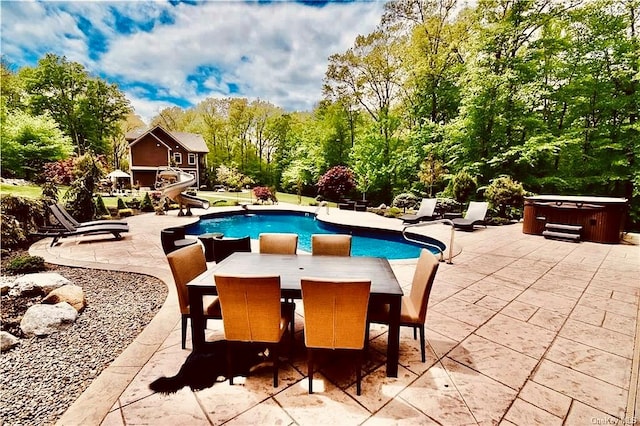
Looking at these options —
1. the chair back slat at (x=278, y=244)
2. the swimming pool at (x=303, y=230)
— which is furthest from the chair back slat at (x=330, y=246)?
the swimming pool at (x=303, y=230)

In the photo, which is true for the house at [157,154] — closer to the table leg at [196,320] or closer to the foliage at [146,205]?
the foliage at [146,205]

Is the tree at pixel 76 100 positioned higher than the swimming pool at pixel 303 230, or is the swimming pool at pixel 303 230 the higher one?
the tree at pixel 76 100

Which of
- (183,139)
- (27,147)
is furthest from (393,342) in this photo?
(183,139)

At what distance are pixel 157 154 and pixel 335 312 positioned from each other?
27545mm

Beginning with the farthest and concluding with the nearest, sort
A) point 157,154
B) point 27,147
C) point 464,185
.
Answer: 1. point 157,154
2. point 27,147
3. point 464,185

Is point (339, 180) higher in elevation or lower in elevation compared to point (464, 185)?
higher

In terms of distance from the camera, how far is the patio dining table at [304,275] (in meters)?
2.21

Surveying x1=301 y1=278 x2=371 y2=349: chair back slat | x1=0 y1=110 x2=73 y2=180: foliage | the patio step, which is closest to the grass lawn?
x1=0 y1=110 x2=73 y2=180: foliage

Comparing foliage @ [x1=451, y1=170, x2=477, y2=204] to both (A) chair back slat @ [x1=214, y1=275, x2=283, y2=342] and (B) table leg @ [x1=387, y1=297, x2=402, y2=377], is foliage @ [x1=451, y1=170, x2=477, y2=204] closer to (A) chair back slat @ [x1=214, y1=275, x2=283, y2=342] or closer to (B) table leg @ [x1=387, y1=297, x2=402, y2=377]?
(B) table leg @ [x1=387, y1=297, x2=402, y2=377]

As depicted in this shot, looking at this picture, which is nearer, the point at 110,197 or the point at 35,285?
the point at 35,285

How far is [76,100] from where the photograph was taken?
909 inches

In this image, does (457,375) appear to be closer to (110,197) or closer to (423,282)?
(423,282)

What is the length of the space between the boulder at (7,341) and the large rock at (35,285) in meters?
1.12

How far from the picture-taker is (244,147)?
3119 centimetres
